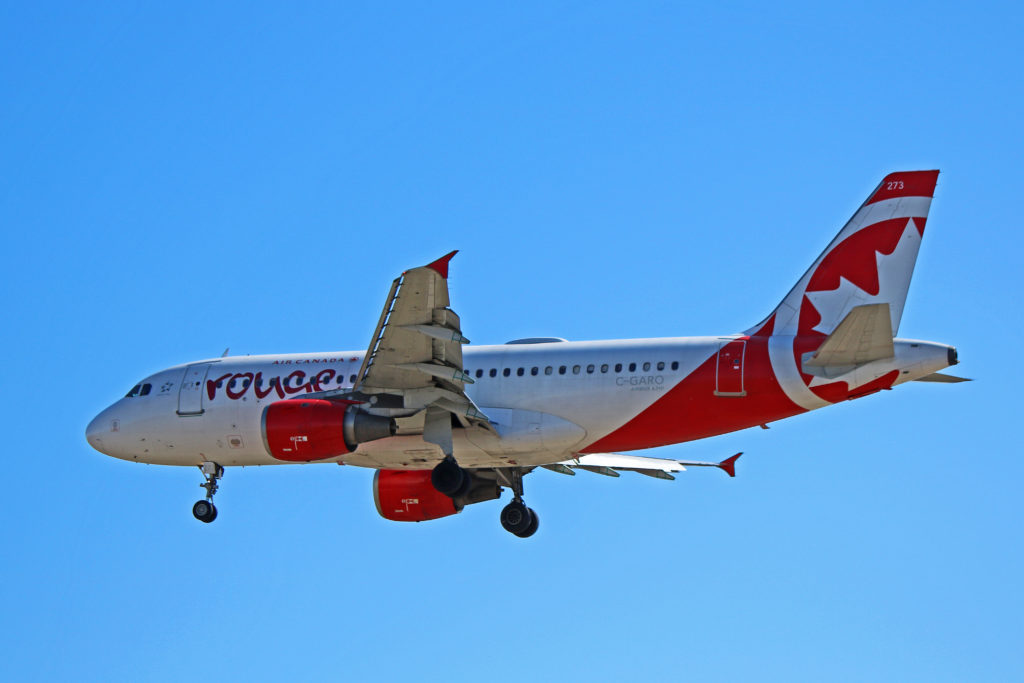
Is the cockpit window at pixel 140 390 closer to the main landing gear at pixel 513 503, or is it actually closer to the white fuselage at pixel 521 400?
the white fuselage at pixel 521 400

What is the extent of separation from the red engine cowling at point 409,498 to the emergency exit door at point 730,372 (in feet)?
29.1

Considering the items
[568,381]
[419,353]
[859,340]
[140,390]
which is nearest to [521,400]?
[568,381]

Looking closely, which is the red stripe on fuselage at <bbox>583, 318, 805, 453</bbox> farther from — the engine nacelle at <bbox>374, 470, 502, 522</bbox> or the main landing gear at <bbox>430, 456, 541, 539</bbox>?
the engine nacelle at <bbox>374, 470, 502, 522</bbox>

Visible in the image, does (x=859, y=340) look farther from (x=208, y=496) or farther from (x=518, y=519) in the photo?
(x=208, y=496)

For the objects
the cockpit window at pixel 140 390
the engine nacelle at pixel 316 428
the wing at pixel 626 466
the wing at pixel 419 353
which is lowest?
the engine nacelle at pixel 316 428

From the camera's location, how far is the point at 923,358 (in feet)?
87.2

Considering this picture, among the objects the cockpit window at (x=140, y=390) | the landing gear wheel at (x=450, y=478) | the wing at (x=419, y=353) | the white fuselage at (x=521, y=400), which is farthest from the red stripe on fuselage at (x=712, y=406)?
the cockpit window at (x=140, y=390)

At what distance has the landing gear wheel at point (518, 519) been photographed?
33812 millimetres

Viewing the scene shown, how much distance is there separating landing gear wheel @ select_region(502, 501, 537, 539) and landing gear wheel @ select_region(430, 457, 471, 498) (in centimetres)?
445

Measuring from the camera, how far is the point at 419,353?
2811 cm

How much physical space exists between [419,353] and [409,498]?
24.1 feet

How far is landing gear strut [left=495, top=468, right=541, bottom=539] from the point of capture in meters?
33.8

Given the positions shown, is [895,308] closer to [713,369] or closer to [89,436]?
[713,369]

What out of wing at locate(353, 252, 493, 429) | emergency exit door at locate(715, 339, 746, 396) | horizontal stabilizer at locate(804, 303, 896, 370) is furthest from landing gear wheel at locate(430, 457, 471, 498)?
horizontal stabilizer at locate(804, 303, 896, 370)
